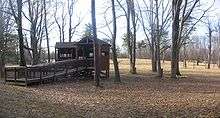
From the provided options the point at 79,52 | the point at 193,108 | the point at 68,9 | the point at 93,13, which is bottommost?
the point at 193,108

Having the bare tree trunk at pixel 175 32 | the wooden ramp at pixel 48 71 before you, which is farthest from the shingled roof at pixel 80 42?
the bare tree trunk at pixel 175 32

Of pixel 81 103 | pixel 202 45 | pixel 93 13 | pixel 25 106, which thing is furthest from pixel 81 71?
pixel 202 45

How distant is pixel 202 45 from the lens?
5846 inches

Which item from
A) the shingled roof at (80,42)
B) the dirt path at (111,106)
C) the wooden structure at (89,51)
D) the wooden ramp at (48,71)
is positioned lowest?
the dirt path at (111,106)

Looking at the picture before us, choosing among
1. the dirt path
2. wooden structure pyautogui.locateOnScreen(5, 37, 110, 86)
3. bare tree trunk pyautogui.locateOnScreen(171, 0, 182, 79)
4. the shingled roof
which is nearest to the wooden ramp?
wooden structure pyautogui.locateOnScreen(5, 37, 110, 86)

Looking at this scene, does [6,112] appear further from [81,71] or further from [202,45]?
[202,45]

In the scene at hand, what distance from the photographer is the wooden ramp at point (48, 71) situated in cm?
2658

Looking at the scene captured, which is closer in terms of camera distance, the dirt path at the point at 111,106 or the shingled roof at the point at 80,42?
the dirt path at the point at 111,106

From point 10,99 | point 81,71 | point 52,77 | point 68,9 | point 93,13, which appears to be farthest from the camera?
point 68,9

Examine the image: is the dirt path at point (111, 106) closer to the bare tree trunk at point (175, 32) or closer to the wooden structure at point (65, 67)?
the wooden structure at point (65, 67)

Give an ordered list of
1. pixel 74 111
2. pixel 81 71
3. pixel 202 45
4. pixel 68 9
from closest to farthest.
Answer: pixel 74 111, pixel 81 71, pixel 68 9, pixel 202 45

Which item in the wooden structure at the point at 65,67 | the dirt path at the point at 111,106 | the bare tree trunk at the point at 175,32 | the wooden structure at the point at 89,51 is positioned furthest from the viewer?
the wooden structure at the point at 89,51

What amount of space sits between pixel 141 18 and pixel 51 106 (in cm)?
3348

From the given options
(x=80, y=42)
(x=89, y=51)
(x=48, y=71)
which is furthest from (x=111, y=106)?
(x=89, y=51)
